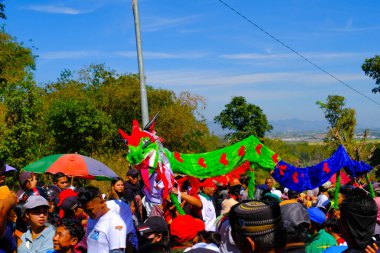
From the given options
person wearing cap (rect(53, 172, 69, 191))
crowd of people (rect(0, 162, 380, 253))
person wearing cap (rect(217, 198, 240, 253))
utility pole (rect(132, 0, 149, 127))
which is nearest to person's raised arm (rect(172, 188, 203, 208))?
crowd of people (rect(0, 162, 380, 253))

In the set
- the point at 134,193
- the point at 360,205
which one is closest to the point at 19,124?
the point at 134,193

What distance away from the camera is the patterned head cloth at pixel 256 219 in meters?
2.45

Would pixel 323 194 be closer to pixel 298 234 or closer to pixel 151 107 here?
pixel 298 234

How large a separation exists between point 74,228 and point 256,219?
8.97 feet

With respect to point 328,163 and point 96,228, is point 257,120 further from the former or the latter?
point 96,228

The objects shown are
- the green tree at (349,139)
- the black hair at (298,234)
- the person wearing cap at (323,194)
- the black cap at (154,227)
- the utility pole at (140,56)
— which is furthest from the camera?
the green tree at (349,139)

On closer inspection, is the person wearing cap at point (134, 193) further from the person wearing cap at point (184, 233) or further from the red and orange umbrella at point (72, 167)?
the person wearing cap at point (184, 233)

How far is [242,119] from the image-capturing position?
118 ft

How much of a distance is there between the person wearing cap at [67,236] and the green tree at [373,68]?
31.3 m

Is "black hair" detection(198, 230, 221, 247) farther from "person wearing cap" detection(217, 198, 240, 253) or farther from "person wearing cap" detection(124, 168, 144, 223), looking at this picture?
"person wearing cap" detection(124, 168, 144, 223)

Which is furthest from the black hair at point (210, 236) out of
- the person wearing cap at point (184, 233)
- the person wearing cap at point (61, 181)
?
the person wearing cap at point (61, 181)

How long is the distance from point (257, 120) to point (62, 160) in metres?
28.1

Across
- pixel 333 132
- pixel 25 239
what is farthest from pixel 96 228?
pixel 333 132

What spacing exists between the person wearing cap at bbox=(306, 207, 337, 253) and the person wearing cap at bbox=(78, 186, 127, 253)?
66.6 inches
